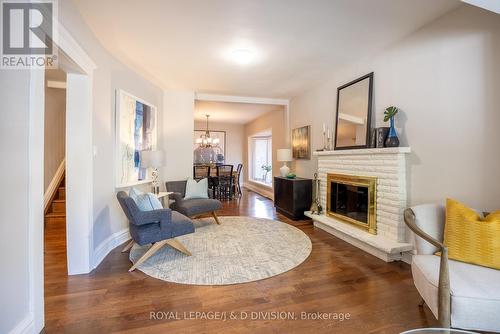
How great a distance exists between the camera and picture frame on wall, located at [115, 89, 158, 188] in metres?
3.20

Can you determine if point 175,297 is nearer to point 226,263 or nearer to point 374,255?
point 226,263

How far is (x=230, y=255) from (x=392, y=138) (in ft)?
7.95

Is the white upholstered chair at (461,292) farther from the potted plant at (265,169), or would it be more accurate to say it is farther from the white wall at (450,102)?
the potted plant at (265,169)

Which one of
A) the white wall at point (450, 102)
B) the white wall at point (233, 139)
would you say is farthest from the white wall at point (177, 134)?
the white wall at point (233, 139)

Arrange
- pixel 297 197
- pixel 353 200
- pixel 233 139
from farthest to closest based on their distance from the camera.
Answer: pixel 233 139
pixel 297 197
pixel 353 200

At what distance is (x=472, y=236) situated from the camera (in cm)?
163

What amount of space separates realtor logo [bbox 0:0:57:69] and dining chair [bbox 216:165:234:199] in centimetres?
532

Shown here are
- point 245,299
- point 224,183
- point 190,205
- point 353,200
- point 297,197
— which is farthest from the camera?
point 224,183

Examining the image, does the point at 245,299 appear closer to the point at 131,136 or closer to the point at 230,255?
the point at 230,255

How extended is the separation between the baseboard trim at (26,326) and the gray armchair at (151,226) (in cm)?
97

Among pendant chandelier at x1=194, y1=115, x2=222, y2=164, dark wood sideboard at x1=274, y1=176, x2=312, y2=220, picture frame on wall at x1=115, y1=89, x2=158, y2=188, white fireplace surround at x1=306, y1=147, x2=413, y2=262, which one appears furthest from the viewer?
pendant chandelier at x1=194, y1=115, x2=222, y2=164

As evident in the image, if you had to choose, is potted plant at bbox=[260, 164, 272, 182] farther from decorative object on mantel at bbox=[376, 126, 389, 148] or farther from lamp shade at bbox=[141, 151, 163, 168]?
decorative object on mantel at bbox=[376, 126, 389, 148]

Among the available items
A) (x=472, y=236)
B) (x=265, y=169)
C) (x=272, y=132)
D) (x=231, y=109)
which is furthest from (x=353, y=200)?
(x=265, y=169)

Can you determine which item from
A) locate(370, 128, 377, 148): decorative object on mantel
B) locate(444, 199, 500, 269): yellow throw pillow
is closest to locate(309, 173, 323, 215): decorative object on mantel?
locate(370, 128, 377, 148): decorative object on mantel
